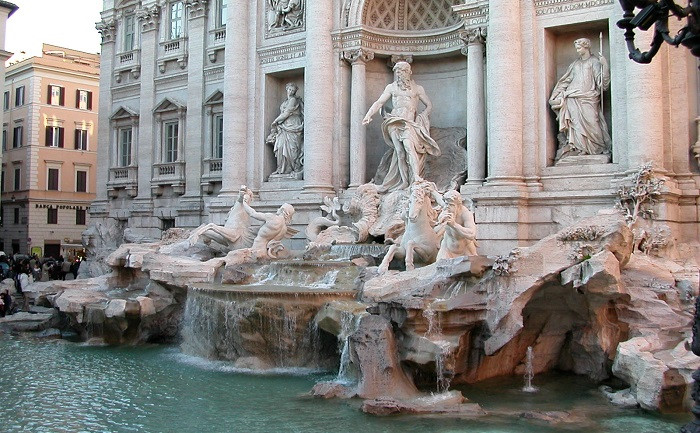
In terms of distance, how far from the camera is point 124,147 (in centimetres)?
2692

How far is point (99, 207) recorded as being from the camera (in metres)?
26.9

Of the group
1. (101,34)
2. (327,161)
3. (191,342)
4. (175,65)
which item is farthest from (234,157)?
(101,34)

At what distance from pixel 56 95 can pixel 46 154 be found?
3.39 meters

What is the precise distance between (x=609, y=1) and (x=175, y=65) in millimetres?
14215

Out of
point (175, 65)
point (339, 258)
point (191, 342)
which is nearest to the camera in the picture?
point (191, 342)

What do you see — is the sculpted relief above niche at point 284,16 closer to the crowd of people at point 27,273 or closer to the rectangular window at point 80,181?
the crowd of people at point 27,273

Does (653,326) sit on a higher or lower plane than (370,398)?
higher

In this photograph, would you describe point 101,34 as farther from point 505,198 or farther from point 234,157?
point 505,198

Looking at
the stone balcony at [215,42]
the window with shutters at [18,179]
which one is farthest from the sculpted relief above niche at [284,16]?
the window with shutters at [18,179]

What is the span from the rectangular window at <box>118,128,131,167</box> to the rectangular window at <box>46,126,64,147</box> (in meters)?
17.5

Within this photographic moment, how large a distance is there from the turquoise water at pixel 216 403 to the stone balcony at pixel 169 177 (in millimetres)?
11013

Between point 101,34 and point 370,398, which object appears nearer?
point 370,398

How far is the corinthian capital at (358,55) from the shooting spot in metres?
19.5

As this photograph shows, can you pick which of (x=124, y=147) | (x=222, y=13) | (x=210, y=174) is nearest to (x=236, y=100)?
(x=210, y=174)
